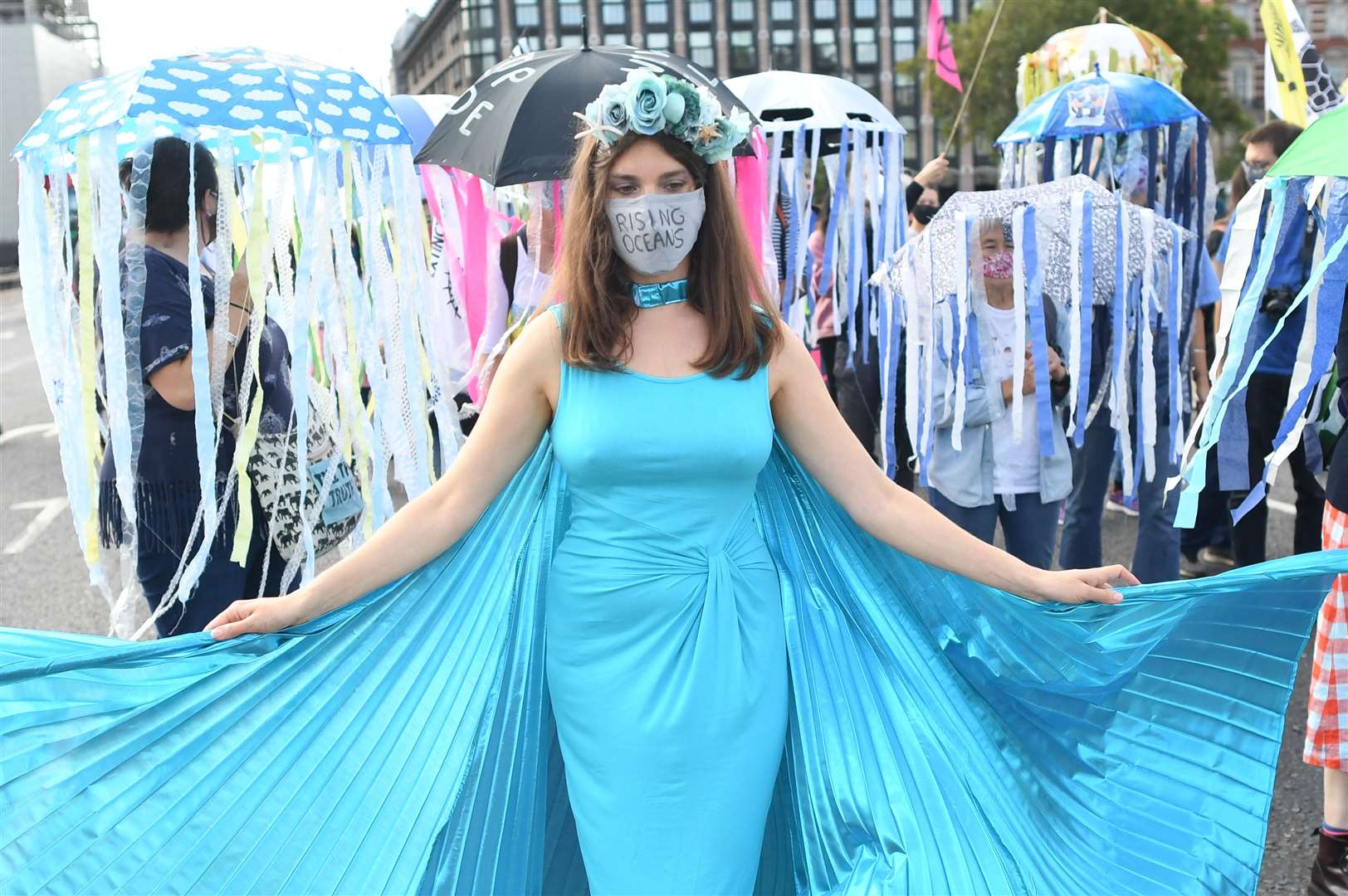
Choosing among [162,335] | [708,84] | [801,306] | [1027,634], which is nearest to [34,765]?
[162,335]

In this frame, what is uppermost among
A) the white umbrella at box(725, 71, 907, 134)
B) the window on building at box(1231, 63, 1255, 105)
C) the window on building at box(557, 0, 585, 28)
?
the window on building at box(557, 0, 585, 28)

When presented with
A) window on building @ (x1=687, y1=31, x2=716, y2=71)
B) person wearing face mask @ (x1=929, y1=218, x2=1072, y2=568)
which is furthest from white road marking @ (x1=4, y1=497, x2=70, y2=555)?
window on building @ (x1=687, y1=31, x2=716, y2=71)

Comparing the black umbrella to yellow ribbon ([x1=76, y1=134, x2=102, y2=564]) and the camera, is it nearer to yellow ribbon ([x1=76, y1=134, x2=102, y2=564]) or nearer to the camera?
yellow ribbon ([x1=76, y1=134, x2=102, y2=564])

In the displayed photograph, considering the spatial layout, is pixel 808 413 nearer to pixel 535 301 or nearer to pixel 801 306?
pixel 535 301

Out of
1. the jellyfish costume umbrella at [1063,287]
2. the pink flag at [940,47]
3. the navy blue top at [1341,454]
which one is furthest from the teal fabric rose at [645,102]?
the pink flag at [940,47]

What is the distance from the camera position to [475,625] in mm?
2566

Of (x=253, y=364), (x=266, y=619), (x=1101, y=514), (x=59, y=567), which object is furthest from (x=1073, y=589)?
(x=59, y=567)

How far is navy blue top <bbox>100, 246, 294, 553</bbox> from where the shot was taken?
344cm

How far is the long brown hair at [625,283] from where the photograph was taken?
242 centimetres

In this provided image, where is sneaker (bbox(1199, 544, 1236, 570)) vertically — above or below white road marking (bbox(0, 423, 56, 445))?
above

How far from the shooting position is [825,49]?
100 meters

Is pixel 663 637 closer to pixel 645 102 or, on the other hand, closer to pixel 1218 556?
pixel 645 102

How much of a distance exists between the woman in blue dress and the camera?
3106mm

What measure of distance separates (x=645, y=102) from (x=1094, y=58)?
687 cm
